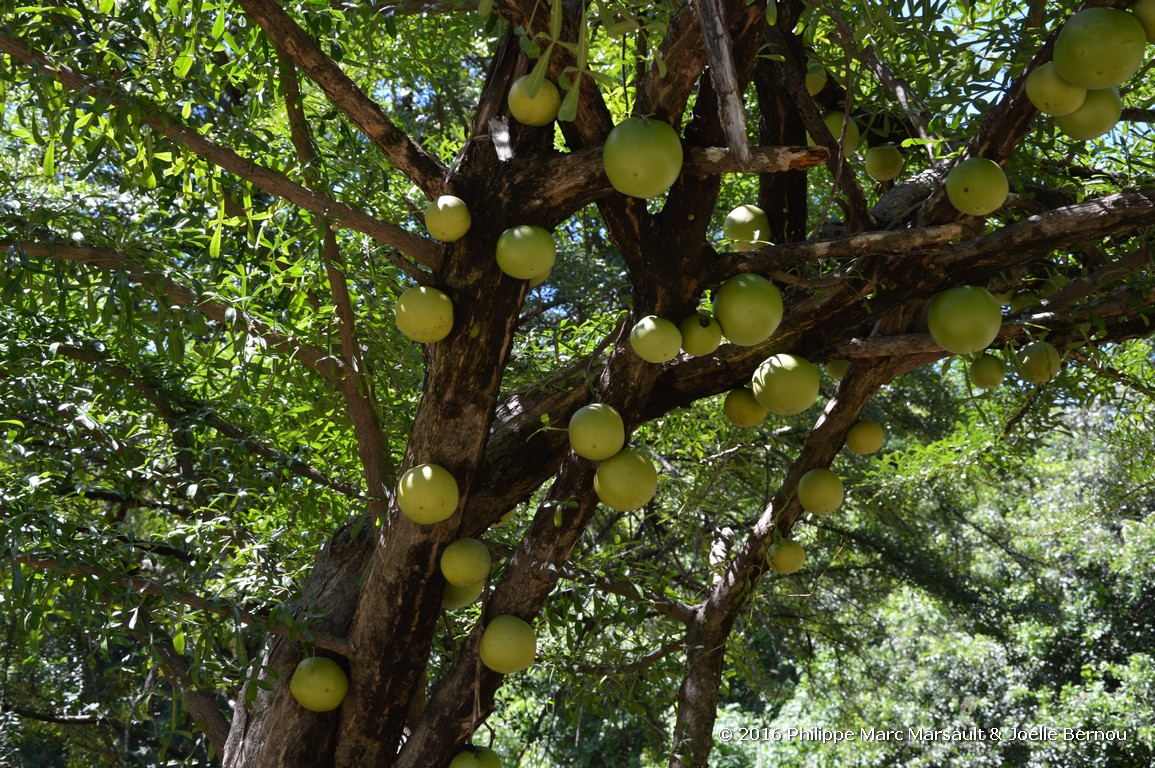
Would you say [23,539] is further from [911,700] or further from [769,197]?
[911,700]

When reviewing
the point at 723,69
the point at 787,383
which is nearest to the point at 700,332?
the point at 787,383

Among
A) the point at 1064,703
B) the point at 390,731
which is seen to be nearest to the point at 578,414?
the point at 390,731

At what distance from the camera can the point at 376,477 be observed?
6.97ft

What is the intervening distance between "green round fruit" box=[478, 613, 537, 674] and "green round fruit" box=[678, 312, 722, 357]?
0.69m

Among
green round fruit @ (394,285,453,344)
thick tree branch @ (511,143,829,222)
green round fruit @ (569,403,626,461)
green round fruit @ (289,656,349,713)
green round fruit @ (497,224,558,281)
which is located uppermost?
thick tree branch @ (511,143,829,222)

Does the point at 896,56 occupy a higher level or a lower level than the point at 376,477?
higher

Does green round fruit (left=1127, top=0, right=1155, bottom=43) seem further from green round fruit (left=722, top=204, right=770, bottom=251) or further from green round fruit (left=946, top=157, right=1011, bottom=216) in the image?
green round fruit (left=722, top=204, right=770, bottom=251)

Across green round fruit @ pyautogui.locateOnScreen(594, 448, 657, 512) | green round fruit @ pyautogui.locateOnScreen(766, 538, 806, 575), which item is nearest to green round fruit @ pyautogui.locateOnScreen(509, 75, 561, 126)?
green round fruit @ pyautogui.locateOnScreen(594, 448, 657, 512)

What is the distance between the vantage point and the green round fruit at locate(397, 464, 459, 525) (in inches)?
71.8

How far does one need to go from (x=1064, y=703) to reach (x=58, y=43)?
11368mm

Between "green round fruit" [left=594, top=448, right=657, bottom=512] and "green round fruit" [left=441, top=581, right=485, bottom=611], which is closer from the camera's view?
"green round fruit" [left=594, top=448, right=657, bottom=512]

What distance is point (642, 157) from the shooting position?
160cm

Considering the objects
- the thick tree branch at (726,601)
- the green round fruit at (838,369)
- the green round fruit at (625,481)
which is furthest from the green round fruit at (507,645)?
the green round fruit at (838,369)

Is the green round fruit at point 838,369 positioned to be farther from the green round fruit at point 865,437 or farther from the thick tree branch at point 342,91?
the thick tree branch at point 342,91
